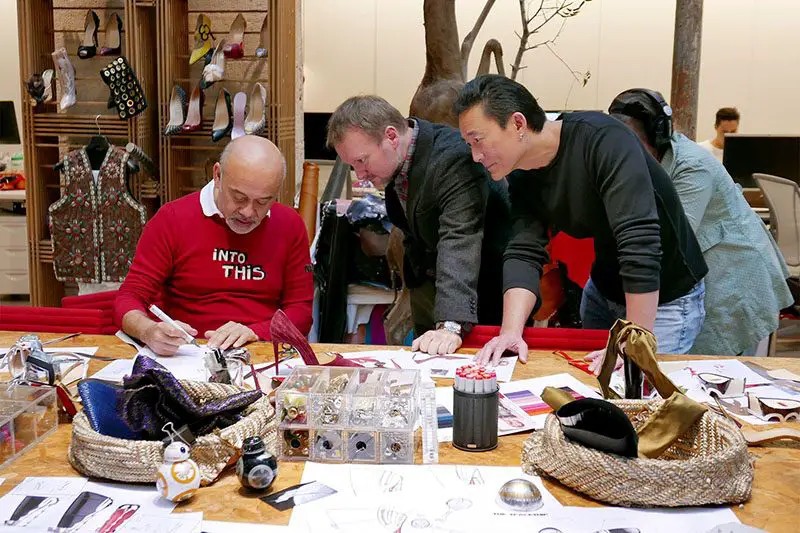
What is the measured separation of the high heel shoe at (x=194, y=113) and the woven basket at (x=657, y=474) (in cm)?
365

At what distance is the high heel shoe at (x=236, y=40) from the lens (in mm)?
4746

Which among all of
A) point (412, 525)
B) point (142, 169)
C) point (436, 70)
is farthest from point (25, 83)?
point (412, 525)

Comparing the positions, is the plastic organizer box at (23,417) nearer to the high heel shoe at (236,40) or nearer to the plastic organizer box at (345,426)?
the plastic organizer box at (345,426)

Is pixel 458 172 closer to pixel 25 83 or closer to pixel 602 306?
pixel 602 306

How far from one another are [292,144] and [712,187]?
275 cm

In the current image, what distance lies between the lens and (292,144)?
5.08 meters

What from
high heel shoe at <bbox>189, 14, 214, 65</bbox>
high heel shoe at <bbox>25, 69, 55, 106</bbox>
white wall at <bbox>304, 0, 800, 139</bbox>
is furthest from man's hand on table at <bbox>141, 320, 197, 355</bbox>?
white wall at <bbox>304, 0, 800, 139</bbox>

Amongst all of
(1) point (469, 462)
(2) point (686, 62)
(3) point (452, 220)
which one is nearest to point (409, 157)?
(3) point (452, 220)

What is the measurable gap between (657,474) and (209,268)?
1.87 metres

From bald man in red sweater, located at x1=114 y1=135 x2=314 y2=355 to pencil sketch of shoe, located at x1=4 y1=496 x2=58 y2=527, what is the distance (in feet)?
4.29

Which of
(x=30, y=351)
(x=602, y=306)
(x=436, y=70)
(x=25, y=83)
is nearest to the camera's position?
(x=30, y=351)

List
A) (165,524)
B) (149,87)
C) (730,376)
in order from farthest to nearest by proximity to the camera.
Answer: (149,87) < (730,376) < (165,524)

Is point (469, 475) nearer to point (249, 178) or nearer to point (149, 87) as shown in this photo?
point (249, 178)

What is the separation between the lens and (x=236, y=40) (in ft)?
15.8
